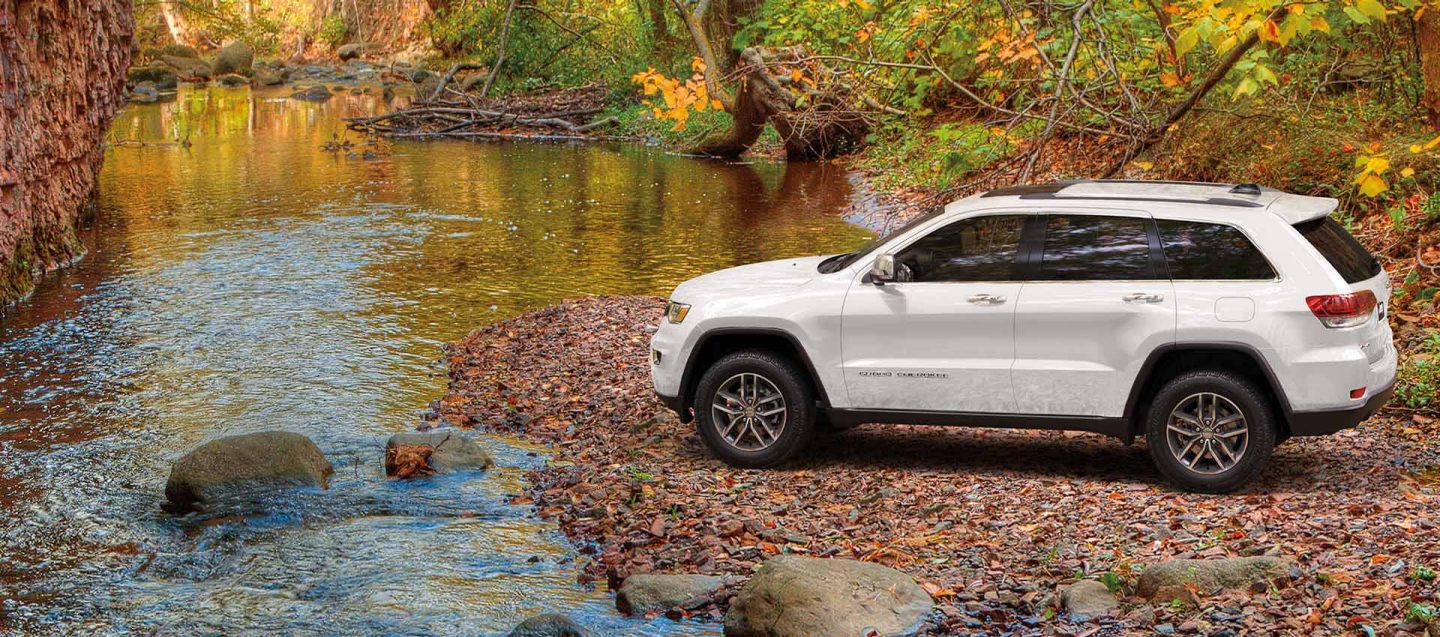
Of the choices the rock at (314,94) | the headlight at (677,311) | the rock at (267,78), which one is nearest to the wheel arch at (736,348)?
the headlight at (677,311)

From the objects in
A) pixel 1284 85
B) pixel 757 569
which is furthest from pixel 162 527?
pixel 1284 85

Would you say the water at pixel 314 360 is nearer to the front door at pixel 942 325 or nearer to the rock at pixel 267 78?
the front door at pixel 942 325

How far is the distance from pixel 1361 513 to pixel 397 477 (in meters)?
5.74

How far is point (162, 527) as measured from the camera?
8172 millimetres

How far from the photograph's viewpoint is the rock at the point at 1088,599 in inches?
248

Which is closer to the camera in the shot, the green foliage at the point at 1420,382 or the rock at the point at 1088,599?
the rock at the point at 1088,599

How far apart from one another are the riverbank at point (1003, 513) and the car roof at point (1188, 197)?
158cm

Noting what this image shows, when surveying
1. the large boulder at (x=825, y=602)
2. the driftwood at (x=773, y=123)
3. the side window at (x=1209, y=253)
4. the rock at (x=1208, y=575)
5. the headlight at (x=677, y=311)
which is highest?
the driftwood at (x=773, y=123)

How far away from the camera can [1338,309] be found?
24.0ft

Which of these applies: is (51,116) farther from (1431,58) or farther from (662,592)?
(1431,58)

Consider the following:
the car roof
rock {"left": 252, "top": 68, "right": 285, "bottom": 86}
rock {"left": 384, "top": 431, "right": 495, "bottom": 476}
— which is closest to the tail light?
the car roof

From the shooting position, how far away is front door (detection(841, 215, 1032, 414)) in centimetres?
806

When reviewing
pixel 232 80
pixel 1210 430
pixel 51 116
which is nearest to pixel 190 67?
pixel 232 80

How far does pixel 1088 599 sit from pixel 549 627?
2.48 meters
